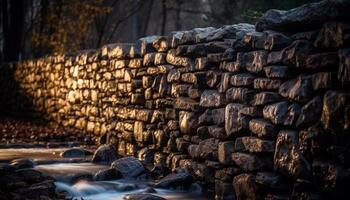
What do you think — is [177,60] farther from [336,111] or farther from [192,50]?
[336,111]

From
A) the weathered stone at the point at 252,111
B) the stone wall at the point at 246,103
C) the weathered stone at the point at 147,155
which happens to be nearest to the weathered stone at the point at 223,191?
the stone wall at the point at 246,103

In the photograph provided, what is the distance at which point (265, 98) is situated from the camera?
4566 millimetres

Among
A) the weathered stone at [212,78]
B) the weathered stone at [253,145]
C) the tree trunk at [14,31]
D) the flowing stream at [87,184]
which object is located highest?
the tree trunk at [14,31]

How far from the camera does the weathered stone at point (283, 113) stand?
416 cm

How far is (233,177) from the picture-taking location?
5.03 m

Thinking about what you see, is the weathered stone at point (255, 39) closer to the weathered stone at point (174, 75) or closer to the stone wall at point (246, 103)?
the stone wall at point (246, 103)


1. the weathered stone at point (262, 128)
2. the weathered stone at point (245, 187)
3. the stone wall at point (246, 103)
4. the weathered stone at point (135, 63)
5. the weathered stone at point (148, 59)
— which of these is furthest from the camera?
the weathered stone at point (135, 63)

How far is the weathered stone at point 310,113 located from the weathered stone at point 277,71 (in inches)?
16.6

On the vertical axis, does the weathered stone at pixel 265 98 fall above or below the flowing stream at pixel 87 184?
above

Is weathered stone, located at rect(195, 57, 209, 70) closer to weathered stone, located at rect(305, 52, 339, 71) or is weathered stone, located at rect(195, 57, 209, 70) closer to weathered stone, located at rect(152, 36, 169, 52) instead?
weathered stone, located at rect(152, 36, 169, 52)

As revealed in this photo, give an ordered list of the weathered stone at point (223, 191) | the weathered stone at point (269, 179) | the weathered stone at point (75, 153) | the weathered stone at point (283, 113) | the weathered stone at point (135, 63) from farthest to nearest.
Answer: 1. the weathered stone at point (75, 153)
2. the weathered stone at point (135, 63)
3. the weathered stone at point (223, 191)
4. the weathered stone at point (269, 179)
5. the weathered stone at point (283, 113)

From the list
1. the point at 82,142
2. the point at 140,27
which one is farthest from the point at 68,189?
the point at 140,27

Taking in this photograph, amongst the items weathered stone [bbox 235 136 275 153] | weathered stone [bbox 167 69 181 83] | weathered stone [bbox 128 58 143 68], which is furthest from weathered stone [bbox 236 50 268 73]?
weathered stone [bbox 128 58 143 68]

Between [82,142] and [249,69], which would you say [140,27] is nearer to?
[82,142]
